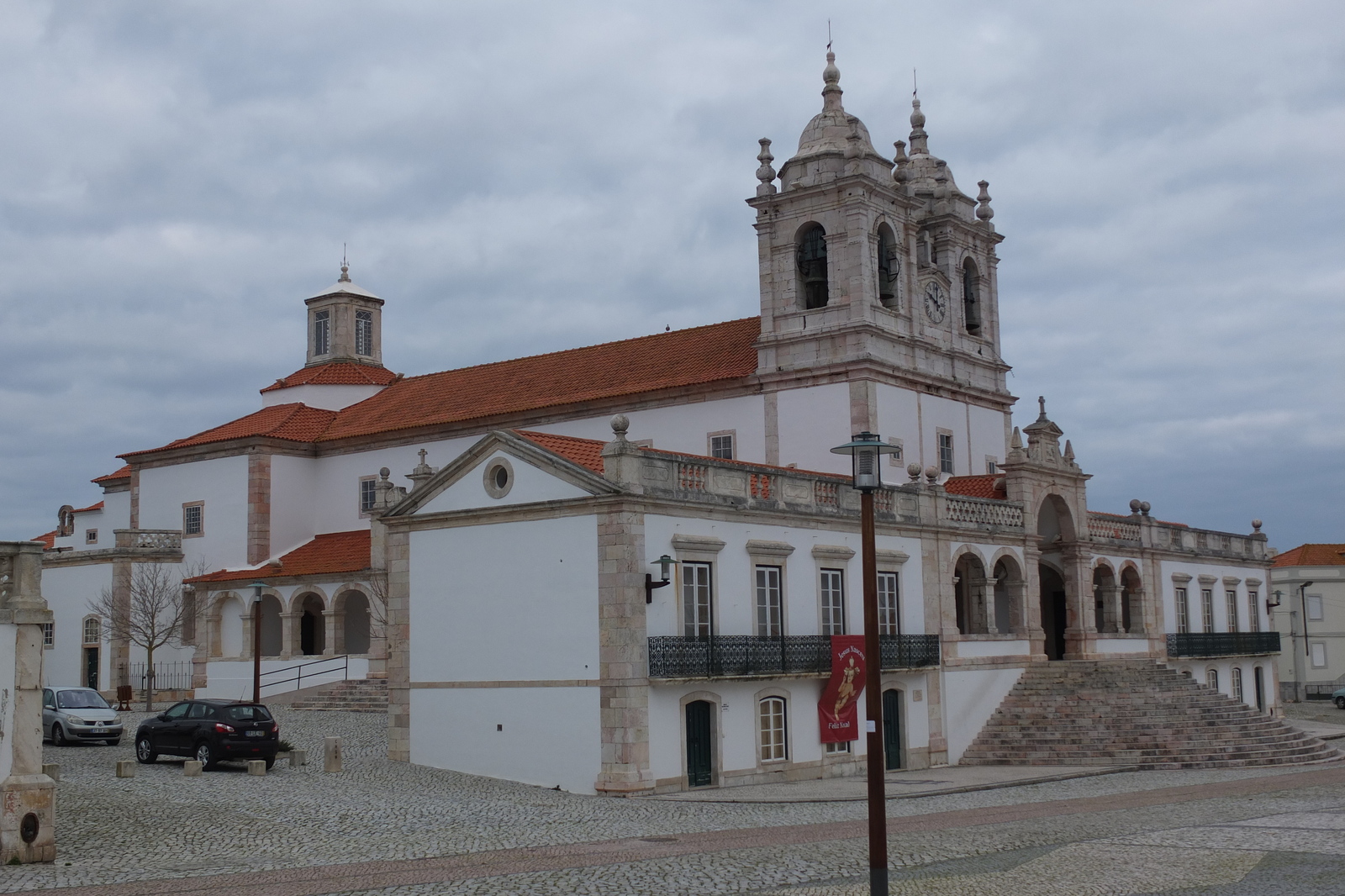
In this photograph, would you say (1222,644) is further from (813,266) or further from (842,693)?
(842,693)

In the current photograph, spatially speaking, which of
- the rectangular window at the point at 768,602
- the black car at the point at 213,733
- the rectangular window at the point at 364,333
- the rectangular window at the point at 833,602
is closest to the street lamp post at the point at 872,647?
the rectangular window at the point at 768,602

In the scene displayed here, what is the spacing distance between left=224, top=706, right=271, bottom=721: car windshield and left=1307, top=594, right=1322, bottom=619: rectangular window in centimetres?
5197

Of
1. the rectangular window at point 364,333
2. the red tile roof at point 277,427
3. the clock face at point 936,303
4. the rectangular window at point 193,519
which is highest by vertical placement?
the rectangular window at point 364,333

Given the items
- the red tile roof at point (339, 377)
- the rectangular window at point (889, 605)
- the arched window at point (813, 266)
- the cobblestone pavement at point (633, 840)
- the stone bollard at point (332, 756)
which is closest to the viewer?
the cobblestone pavement at point (633, 840)

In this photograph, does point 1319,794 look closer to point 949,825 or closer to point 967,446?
point 949,825

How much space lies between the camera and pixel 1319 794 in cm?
2294

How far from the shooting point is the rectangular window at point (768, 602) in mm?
26156

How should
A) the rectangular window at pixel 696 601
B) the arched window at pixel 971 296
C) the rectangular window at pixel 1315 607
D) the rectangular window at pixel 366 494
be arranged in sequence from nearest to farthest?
the rectangular window at pixel 696 601 → the arched window at pixel 971 296 → the rectangular window at pixel 366 494 → the rectangular window at pixel 1315 607

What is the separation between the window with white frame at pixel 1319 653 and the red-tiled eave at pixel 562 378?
117 ft

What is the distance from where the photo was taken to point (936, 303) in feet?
131

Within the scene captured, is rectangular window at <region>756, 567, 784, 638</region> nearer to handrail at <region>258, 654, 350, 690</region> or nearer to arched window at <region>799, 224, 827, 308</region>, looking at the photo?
arched window at <region>799, 224, 827, 308</region>

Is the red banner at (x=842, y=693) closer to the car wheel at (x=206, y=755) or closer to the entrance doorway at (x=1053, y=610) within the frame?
the car wheel at (x=206, y=755)

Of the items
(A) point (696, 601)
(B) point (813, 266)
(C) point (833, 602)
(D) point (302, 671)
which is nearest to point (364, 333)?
(D) point (302, 671)

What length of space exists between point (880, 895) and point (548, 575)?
494 inches
